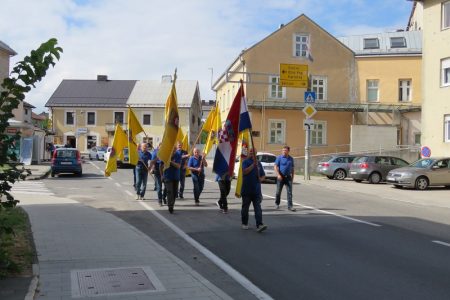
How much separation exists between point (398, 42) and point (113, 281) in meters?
40.5

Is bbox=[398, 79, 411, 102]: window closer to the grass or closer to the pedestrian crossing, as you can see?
the pedestrian crossing

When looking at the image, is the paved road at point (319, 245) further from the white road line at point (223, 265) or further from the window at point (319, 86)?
the window at point (319, 86)

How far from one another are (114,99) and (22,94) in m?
61.9

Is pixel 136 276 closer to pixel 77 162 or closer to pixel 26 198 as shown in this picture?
pixel 26 198

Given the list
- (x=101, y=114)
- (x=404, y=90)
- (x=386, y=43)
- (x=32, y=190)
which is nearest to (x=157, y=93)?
(x=101, y=114)

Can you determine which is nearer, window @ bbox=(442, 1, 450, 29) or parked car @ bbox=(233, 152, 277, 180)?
parked car @ bbox=(233, 152, 277, 180)

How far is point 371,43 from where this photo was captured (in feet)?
141

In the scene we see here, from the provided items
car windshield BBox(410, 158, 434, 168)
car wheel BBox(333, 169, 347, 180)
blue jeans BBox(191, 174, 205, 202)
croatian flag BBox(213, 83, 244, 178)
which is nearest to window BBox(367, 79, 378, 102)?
car wheel BBox(333, 169, 347, 180)

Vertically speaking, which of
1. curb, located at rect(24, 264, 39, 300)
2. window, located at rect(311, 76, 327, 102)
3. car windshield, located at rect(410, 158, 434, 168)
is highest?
window, located at rect(311, 76, 327, 102)

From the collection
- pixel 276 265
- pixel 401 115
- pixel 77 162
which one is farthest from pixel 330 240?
pixel 401 115

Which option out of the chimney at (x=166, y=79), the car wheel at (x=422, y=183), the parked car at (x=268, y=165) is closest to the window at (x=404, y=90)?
the car wheel at (x=422, y=183)

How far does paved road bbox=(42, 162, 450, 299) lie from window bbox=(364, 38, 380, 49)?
2899 centimetres

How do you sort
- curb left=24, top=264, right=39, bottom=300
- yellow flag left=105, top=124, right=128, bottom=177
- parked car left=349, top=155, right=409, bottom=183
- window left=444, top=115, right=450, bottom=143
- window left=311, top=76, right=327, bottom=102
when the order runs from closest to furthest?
curb left=24, top=264, right=39, bottom=300, yellow flag left=105, top=124, right=128, bottom=177, parked car left=349, top=155, right=409, bottom=183, window left=444, top=115, right=450, bottom=143, window left=311, top=76, right=327, bottom=102

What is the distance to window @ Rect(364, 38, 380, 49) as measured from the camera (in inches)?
1673
